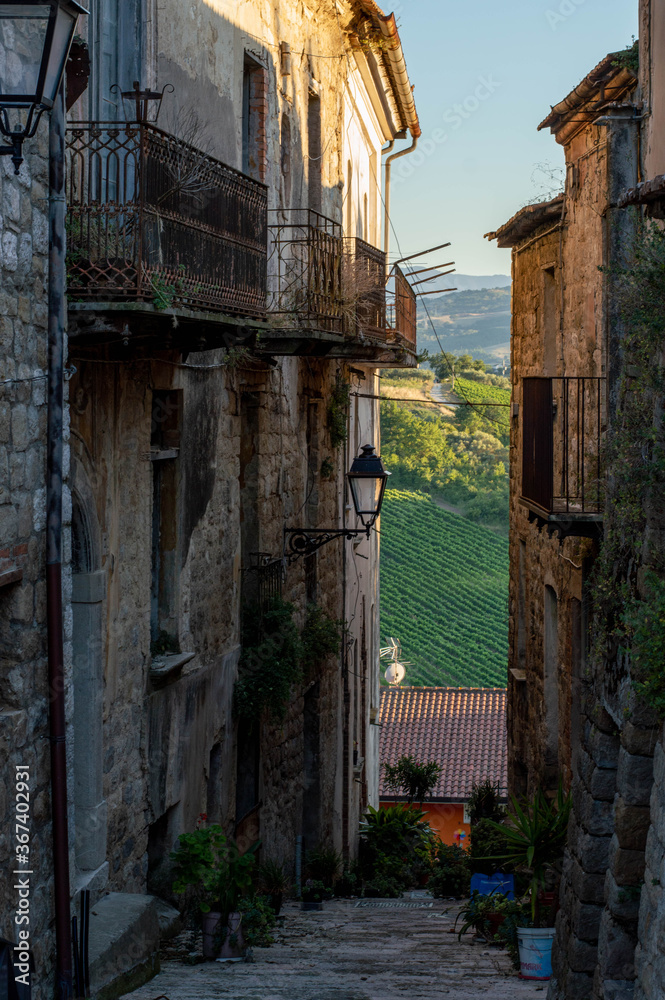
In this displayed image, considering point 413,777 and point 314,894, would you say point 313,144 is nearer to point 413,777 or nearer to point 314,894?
point 314,894

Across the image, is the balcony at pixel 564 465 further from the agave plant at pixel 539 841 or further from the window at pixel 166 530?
the window at pixel 166 530

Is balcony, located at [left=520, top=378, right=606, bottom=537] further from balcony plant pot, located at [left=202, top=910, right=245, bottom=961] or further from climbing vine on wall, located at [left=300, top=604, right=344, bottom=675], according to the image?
balcony plant pot, located at [left=202, top=910, right=245, bottom=961]

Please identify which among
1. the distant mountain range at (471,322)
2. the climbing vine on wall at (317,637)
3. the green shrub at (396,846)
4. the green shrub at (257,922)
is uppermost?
the distant mountain range at (471,322)

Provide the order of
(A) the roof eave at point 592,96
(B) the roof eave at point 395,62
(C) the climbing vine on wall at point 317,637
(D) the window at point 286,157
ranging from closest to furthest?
(A) the roof eave at point 592,96
(D) the window at point 286,157
(C) the climbing vine on wall at point 317,637
(B) the roof eave at point 395,62

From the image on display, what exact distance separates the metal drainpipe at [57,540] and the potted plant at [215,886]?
5.92 feet

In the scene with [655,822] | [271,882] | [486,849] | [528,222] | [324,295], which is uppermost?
[528,222]

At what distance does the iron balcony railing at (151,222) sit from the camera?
5.82m

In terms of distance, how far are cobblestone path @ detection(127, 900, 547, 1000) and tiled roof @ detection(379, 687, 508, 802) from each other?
14921mm

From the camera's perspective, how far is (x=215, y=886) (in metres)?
7.15

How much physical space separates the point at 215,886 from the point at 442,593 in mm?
35898

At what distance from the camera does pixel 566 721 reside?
10.5 meters

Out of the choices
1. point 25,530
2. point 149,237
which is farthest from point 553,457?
point 25,530

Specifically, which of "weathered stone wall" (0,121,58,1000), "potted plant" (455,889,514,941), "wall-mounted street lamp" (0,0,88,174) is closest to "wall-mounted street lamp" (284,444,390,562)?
"potted plant" (455,889,514,941)

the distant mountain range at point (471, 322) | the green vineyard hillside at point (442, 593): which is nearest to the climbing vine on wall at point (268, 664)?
the green vineyard hillside at point (442, 593)
